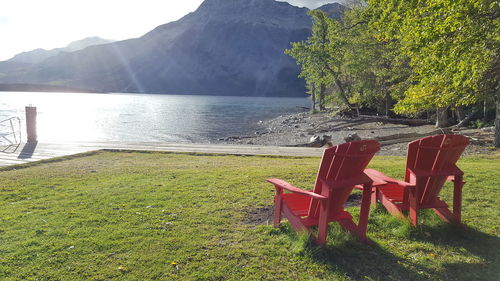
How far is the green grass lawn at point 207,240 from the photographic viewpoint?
3.66m

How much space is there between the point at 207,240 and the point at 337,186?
6.08ft

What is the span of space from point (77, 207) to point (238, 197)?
2821mm

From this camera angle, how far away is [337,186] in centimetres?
374

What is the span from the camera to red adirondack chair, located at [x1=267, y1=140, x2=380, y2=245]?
3.75 meters

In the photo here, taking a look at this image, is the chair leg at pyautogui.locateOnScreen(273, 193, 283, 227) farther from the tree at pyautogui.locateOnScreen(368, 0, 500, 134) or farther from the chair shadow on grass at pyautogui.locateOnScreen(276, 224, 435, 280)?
the tree at pyautogui.locateOnScreen(368, 0, 500, 134)

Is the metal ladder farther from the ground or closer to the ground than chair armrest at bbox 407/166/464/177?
closer to the ground

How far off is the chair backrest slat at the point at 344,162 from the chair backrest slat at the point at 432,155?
2.24ft

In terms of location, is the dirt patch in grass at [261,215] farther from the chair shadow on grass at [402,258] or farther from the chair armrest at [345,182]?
the chair armrest at [345,182]

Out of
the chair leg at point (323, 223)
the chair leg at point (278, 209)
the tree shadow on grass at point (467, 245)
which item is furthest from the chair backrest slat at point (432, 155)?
the chair leg at point (278, 209)

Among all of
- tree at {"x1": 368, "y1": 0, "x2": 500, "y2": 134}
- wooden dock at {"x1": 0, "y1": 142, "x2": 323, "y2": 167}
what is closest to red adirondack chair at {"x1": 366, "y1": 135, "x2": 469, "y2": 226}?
tree at {"x1": 368, "y1": 0, "x2": 500, "y2": 134}

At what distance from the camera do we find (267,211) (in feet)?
18.2

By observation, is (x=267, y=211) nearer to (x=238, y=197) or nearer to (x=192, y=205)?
(x=238, y=197)

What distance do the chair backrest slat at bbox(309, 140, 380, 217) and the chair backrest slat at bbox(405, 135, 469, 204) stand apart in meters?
0.68

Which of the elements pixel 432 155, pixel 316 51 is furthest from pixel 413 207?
pixel 316 51
